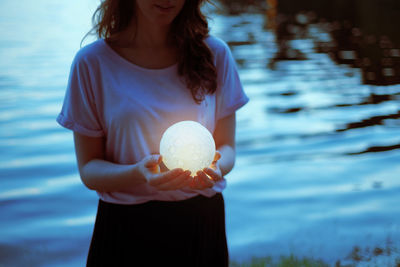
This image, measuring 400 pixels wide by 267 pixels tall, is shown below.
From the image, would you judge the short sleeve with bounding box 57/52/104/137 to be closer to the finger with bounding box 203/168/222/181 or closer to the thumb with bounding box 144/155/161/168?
the thumb with bounding box 144/155/161/168

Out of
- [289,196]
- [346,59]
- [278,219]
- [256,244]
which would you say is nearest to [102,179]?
[256,244]

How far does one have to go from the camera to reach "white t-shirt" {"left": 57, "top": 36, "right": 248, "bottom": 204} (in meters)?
1.93

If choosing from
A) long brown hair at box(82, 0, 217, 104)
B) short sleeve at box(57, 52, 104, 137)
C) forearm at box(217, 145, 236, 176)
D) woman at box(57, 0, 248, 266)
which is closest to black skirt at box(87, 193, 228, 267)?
woman at box(57, 0, 248, 266)

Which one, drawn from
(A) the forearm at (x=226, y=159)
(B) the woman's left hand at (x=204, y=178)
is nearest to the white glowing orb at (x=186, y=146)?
(B) the woman's left hand at (x=204, y=178)

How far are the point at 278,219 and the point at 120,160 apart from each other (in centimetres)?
289

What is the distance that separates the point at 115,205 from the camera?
1.98 metres

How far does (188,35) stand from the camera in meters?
2.13

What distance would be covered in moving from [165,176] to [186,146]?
19 cm

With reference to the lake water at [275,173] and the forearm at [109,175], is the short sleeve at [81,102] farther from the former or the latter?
the lake water at [275,173]

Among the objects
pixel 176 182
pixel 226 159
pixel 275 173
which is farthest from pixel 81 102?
pixel 275 173

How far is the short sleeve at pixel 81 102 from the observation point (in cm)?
193

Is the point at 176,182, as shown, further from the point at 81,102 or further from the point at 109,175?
the point at 81,102

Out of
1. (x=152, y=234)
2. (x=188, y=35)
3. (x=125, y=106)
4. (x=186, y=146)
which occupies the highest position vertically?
(x=188, y=35)

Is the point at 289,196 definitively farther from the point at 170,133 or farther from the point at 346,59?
the point at 346,59
